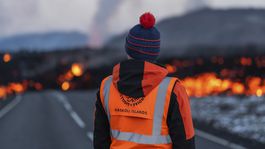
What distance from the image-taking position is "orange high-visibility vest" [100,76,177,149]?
3.13 m

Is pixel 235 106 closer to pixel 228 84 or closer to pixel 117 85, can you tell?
pixel 117 85

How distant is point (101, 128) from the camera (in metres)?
3.40

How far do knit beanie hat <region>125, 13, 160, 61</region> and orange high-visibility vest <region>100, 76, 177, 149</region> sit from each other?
0.19m

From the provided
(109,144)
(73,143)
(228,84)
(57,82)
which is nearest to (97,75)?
(57,82)

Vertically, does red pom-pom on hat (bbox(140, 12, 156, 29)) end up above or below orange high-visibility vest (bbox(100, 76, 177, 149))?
above

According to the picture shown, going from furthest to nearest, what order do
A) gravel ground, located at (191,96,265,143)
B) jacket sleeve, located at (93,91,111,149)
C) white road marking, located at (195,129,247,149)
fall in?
gravel ground, located at (191,96,265,143)
white road marking, located at (195,129,247,149)
jacket sleeve, located at (93,91,111,149)

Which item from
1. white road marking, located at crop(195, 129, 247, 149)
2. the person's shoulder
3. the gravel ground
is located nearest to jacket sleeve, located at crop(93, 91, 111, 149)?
the person's shoulder

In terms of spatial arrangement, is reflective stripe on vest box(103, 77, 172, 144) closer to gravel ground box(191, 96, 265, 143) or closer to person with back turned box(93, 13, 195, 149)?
person with back turned box(93, 13, 195, 149)

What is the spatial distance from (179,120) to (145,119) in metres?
0.20

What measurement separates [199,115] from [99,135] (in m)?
18.0

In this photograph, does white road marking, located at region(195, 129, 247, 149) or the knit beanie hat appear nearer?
the knit beanie hat

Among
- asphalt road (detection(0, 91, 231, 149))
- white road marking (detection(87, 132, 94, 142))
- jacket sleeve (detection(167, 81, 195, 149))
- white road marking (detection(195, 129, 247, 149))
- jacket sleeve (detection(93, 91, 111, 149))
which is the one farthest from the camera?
white road marking (detection(87, 132, 94, 142))

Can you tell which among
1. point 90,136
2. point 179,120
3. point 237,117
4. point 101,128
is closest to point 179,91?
point 179,120

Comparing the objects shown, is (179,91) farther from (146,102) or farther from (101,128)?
(101,128)
